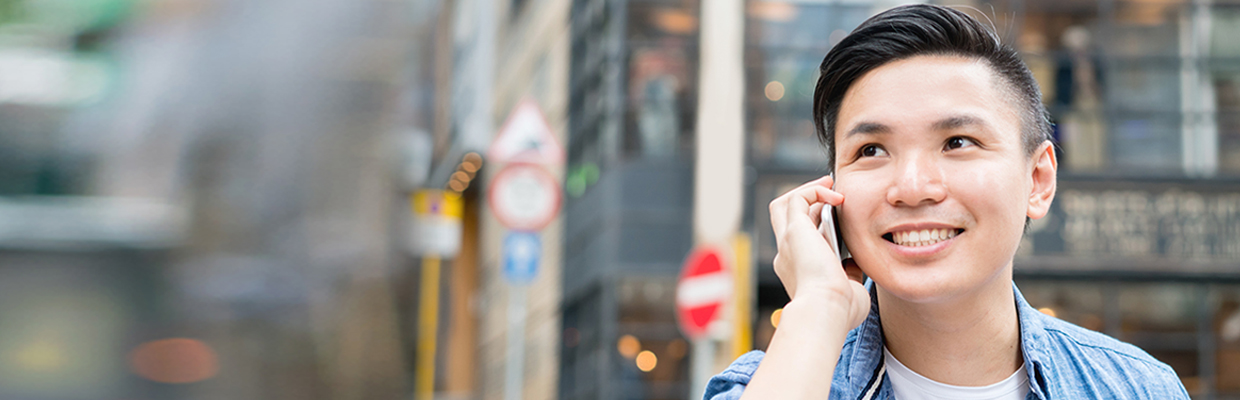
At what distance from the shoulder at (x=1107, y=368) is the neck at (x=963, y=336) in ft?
0.24

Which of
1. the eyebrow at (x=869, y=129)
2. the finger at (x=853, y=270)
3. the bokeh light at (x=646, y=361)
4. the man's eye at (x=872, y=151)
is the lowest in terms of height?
the bokeh light at (x=646, y=361)

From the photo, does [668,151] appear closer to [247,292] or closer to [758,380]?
[247,292]

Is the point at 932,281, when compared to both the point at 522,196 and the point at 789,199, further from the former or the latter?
the point at 522,196

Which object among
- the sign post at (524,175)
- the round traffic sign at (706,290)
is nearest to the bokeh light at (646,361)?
the sign post at (524,175)

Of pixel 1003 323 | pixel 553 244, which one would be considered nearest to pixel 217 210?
pixel 1003 323

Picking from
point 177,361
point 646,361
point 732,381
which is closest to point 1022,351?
point 732,381

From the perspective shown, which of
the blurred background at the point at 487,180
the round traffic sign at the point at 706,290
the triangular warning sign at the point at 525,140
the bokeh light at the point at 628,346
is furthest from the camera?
the bokeh light at the point at 628,346

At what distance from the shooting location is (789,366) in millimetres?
1547

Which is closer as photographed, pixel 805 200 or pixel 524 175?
pixel 805 200

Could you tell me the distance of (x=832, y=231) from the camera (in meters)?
1.71

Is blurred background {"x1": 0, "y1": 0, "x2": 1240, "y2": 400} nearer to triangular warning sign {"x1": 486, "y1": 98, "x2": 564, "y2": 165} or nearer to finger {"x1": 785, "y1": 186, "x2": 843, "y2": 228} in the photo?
triangular warning sign {"x1": 486, "y1": 98, "x2": 564, "y2": 165}

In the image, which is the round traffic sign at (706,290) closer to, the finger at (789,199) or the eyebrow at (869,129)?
the finger at (789,199)

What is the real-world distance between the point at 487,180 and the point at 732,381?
26738mm

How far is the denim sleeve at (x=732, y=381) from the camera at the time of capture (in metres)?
1.67
